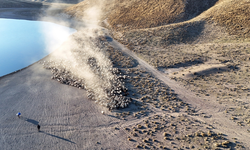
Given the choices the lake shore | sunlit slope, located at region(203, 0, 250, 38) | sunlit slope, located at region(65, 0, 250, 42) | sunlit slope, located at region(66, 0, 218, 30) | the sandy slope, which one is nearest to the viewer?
the lake shore

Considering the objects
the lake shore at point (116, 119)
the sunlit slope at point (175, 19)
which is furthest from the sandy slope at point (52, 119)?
the sunlit slope at point (175, 19)

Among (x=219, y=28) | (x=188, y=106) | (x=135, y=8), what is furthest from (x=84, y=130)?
(x=135, y=8)

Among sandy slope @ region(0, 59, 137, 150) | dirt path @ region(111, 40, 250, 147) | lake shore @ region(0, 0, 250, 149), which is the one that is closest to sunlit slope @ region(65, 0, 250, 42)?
dirt path @ region(111, 40, 250, 147)

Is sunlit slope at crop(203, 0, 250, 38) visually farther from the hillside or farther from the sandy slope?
the sandy slope

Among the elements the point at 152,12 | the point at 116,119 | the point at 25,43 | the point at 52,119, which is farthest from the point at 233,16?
the point at 25,43

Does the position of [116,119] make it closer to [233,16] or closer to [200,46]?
[200,46]

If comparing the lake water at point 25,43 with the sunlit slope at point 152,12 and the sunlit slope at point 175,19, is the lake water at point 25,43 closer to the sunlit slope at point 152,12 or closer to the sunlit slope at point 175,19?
the sunlit slope at point 175,19

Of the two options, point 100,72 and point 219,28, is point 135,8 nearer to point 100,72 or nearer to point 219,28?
point 219,28
